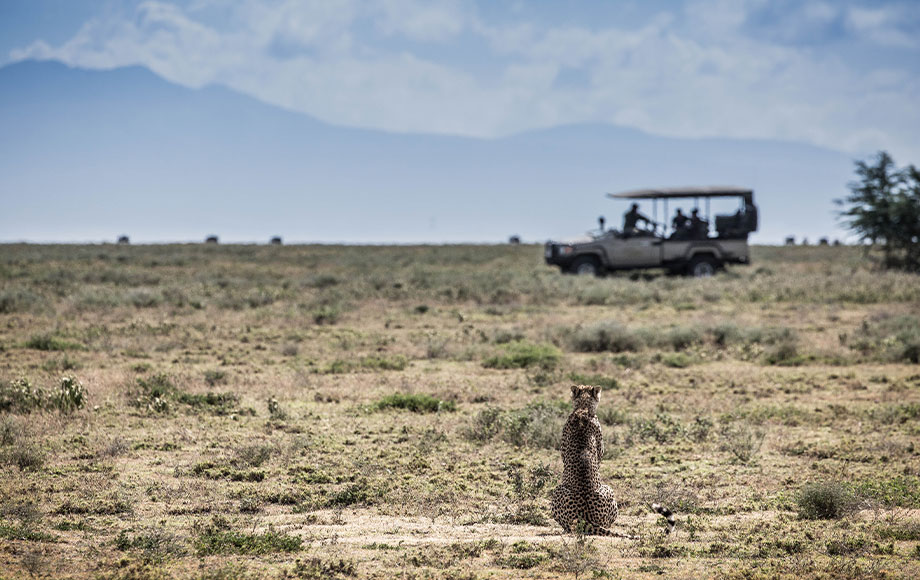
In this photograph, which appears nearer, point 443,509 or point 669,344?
point 443,509

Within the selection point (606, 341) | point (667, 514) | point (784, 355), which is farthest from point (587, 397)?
point (606, 341)

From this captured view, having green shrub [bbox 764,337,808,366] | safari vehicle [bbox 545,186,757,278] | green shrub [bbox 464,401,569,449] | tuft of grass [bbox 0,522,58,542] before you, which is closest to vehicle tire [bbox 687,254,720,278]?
safari vehicle [bbox 545,186,757,278]

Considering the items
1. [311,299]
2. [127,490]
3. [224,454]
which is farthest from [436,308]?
[127,490]

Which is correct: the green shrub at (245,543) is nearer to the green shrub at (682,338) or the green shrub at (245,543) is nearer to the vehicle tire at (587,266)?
the green shrub at (682,338)

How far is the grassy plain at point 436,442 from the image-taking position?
625 cm

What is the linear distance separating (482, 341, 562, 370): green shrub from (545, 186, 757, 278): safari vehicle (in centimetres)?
1832

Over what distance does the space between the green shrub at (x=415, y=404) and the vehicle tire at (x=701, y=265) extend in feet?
79.0

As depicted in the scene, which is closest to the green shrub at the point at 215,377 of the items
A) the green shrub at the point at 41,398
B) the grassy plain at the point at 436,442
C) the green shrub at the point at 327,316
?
the grassy plain at the point at 436,442

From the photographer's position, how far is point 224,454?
9.62m

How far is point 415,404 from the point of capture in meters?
12.2

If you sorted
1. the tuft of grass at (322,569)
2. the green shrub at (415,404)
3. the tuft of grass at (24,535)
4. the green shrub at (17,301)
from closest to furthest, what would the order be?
the tuft of grass at (322,569) → the tuft of grass at (24,535) → the green shrub at (415,404) → the green shrub at (17,301)

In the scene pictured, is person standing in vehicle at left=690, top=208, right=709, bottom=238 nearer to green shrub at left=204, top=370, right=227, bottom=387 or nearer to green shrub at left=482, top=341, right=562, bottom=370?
green shrub at left=482, top=341, right=562, bottom=370

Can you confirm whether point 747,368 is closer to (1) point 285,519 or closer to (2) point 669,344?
(2) point 669,344

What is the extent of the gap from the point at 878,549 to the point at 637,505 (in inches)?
82.0
